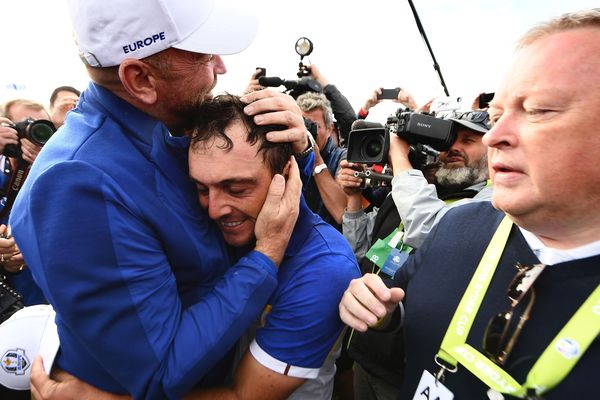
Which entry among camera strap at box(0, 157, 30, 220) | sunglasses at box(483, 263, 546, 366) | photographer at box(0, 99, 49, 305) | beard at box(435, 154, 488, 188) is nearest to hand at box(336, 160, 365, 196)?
beard at box(435, 154, 488, 188)

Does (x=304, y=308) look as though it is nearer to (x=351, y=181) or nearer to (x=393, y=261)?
(x=393, y=261)

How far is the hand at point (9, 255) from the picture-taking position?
2416 millimetres

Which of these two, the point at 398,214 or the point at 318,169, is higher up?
the point at 318,169

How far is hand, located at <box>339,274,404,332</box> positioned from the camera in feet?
3.65

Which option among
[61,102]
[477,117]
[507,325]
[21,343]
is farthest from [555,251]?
[61,102]

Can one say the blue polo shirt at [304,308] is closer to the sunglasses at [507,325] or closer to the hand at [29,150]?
the sunglasses at [507,325]

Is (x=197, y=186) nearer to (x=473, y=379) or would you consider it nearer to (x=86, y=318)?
(x=86, y=318)

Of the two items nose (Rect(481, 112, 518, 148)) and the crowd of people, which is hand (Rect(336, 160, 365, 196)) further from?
nose (Rect(481, 112, 518, 148))

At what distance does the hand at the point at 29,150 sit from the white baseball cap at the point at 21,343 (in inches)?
71.7

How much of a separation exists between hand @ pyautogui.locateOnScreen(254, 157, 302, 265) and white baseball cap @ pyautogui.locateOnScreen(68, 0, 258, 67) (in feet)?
1.59

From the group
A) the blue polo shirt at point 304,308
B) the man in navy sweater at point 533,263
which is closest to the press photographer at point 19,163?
the blue polo shirt at point 304,308

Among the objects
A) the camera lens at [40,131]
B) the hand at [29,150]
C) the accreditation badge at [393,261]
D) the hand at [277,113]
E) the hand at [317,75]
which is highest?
the camera lens at [40,131]

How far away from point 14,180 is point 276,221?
2660 mm

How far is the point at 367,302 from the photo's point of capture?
3.69ft
